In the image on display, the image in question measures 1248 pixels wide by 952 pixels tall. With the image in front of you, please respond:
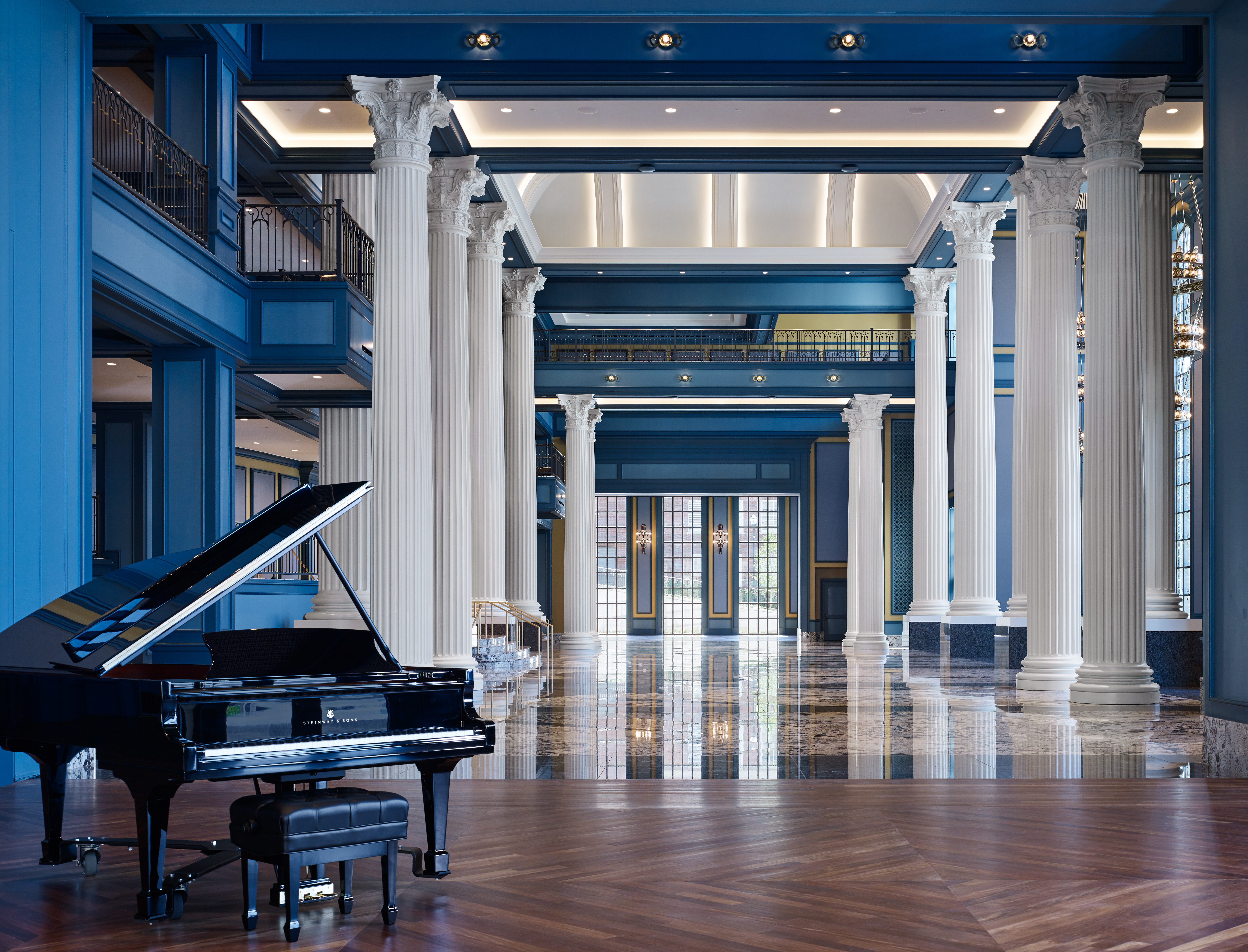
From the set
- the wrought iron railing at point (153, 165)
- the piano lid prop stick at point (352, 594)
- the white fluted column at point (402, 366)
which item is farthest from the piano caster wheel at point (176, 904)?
the wrought iron railing at point (153, 165)

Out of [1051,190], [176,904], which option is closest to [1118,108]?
[1051,190]

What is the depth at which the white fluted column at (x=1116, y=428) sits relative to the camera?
9.86m

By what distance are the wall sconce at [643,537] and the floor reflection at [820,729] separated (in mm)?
16358

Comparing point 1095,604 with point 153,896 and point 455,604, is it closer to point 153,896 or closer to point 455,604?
point 455,604

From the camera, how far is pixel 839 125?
41.6 ft

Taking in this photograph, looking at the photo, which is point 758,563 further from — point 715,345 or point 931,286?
point 931,286

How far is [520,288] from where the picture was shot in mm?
18875

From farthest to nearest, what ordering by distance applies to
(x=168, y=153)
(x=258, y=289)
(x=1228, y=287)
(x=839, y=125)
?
(x=839, y=125) < (x=258, y=289) < (x=168, y=153) < (x=1228, y=287)

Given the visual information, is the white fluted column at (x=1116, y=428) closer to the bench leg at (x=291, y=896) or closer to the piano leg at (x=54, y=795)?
the bench leg at (x=291, y=896)

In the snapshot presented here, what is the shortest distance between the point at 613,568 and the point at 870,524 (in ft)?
36.8

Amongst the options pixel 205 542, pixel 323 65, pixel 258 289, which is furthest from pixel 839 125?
pixel 205 542

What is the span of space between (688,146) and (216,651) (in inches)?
381

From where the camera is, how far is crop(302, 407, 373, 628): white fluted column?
13719mm

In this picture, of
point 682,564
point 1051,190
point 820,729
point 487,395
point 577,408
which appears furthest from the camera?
point 682,564
